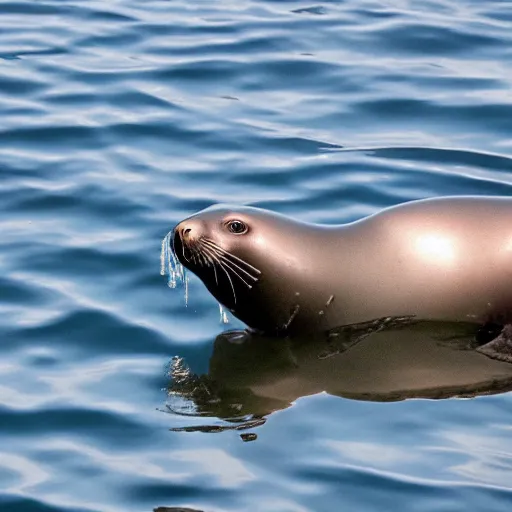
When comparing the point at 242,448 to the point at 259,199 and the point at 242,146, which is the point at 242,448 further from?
the point at 242,146

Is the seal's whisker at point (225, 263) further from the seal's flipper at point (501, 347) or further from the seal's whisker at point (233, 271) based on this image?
the seal's flipper at point (501, 347)

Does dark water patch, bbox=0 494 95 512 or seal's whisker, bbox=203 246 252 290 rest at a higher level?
seal's whisker, bbox=203 246 252 290

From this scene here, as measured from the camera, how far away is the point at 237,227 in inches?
290

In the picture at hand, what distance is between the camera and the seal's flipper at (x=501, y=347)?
6.99 meters

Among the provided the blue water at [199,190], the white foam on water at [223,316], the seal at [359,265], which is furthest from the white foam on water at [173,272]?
the seal at [359,265]

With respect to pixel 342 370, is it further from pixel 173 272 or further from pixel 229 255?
pixel 173 272

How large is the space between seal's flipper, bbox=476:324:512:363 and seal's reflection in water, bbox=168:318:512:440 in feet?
0.09

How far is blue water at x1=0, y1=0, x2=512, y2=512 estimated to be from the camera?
5.82 metres

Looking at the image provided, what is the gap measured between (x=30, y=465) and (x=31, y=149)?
4803mm

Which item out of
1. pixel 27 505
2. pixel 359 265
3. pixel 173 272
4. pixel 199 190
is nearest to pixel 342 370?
pixel 359 265

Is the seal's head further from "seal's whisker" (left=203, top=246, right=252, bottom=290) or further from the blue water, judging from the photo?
the blue water

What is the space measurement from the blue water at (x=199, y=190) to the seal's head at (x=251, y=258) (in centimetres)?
29

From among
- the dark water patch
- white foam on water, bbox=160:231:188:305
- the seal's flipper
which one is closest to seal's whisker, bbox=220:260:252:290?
white foam on water, bbox=160:231:188:305

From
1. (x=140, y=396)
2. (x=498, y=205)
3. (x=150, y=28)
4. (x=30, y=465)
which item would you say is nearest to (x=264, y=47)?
(x=150, y=28)
